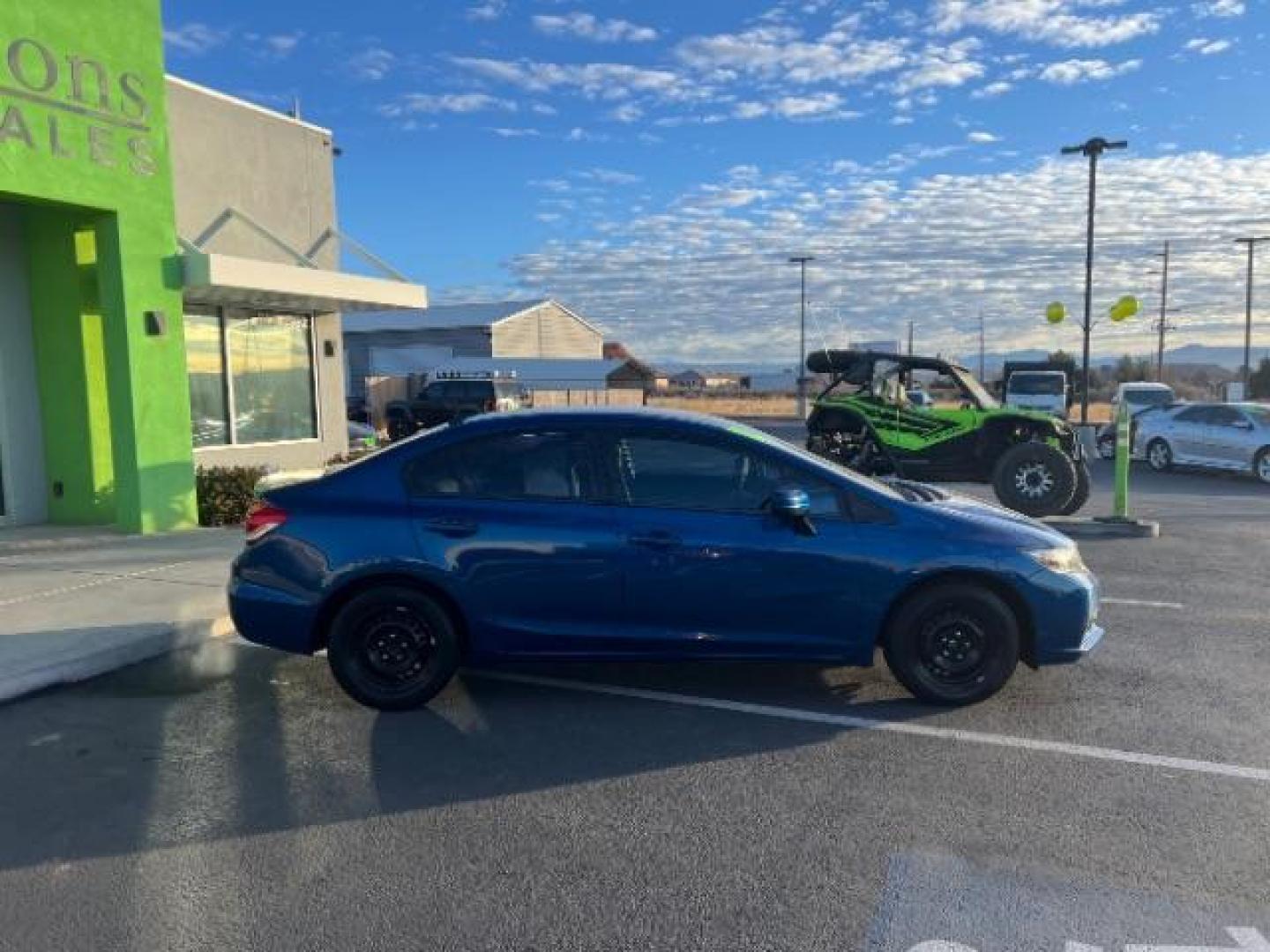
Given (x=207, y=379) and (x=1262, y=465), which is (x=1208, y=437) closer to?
(x=1262, y=465)

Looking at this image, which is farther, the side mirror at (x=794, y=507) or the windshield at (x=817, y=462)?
the windshield at (x=817, y=462)

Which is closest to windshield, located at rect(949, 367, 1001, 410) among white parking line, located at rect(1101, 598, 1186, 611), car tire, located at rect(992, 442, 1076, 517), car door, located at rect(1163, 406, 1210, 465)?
car tire, located at rect(992, 442, 1076, 517)

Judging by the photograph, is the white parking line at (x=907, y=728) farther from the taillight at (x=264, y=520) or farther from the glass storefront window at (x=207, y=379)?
the glass storefront window at (x=207, y=379)

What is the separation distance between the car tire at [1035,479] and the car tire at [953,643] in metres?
Answer: 7.12

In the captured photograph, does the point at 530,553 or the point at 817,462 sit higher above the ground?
the point at 817,462

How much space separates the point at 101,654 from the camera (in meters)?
6.04

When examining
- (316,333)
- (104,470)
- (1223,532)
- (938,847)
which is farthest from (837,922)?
(316,333)

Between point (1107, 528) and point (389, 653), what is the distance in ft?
29.9

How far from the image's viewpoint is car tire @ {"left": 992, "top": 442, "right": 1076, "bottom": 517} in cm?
1177

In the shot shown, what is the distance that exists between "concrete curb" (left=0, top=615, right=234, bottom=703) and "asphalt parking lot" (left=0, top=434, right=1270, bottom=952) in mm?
193

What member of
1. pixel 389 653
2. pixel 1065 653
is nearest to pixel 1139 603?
pixel 1065 653

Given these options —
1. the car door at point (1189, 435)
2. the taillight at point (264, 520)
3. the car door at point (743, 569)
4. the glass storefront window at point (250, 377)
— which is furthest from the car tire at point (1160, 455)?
the taillight at point (264, 520)

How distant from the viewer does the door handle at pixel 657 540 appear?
511 centimetres

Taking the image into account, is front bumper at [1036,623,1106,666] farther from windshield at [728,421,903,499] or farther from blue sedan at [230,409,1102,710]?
windshield at [728,421,903,499]
